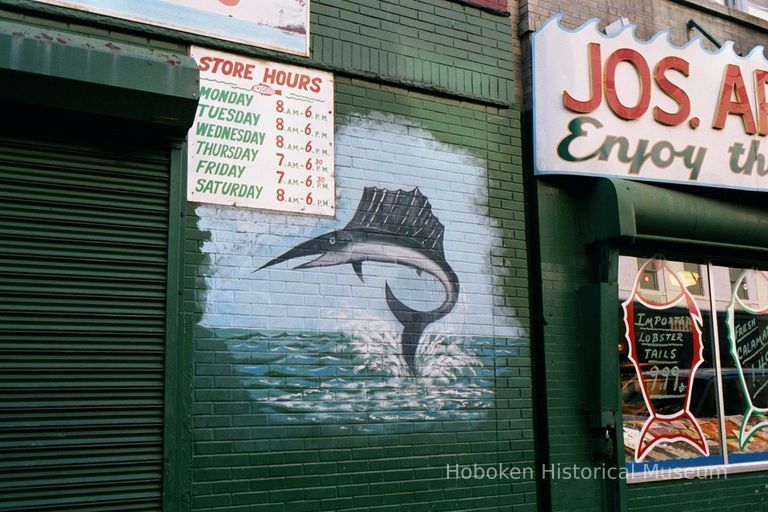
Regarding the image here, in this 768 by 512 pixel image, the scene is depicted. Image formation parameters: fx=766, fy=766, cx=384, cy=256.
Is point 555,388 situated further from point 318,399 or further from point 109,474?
point 109,474

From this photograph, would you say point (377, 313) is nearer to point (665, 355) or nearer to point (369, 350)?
point (369, 350)

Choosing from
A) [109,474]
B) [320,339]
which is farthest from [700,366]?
[109,474]

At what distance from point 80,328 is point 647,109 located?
→ 5.78 m

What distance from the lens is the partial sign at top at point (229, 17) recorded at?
5559mm

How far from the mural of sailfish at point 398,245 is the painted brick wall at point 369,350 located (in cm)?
9

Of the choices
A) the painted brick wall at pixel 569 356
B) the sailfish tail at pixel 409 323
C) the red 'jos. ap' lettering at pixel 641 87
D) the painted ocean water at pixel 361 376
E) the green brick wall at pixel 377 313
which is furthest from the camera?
the red 'jos. ap' lettering at pixel 641 87

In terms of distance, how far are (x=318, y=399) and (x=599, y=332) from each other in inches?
109

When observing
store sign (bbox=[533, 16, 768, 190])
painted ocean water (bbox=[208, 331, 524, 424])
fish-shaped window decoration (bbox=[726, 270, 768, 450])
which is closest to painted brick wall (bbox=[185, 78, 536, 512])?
painted ocean water (bbox=[208, 331, 524, 424])

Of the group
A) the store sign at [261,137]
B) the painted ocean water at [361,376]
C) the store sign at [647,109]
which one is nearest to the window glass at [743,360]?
the store sign at [647,109]

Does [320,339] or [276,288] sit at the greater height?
[276,288]

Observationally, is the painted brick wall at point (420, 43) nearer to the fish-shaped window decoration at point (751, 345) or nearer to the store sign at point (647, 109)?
the store sign at point (647, 109)

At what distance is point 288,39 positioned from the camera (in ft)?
20.4

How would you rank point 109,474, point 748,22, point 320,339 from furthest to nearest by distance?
point 748,22 < point 320,339 < point 109,474

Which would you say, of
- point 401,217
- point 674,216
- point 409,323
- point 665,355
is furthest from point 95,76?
point 665,355
